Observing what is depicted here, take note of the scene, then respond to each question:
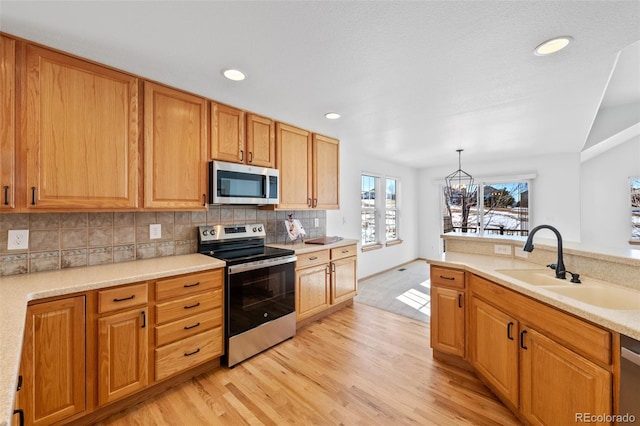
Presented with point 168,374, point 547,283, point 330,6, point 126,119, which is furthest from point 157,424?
point 547,283

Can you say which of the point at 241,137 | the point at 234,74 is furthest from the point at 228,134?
the point at 234,74

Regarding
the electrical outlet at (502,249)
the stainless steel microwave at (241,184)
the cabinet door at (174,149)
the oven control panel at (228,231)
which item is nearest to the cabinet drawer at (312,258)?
the oven control panel at (228,231)

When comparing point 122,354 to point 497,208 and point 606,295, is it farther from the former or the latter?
point 497,208

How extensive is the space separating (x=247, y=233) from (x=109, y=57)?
1.77m

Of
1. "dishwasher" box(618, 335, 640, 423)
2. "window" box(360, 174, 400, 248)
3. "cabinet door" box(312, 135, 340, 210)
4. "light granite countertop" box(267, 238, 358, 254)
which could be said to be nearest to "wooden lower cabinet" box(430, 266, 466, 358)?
"dishwasher" box(618, 335, 640, 423)

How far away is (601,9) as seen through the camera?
50.1 inches

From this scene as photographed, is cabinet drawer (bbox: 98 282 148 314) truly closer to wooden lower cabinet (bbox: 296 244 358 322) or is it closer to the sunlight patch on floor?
wooden lower cabinet (bbox: 296 244 358 322)

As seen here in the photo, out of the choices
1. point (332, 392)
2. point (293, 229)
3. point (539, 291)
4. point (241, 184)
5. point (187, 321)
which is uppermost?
point (241, 184)

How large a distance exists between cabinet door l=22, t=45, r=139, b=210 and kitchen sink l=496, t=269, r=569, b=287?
9.30ft

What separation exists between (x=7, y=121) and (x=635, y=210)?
7.91 metres

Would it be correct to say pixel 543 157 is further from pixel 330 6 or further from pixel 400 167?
pixel 330 6

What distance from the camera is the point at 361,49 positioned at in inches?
62.5

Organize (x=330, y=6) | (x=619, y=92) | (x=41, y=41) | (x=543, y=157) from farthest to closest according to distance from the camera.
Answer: (x=543, y=157) < (x=619, y=92) < (x=41, y=41) < (x=330, y=6)

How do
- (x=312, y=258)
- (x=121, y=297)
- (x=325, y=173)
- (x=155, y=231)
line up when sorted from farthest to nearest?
(x=325, y=173) < (x=312, y=258) < (x=155, y=231) < (x=121, y=297)
